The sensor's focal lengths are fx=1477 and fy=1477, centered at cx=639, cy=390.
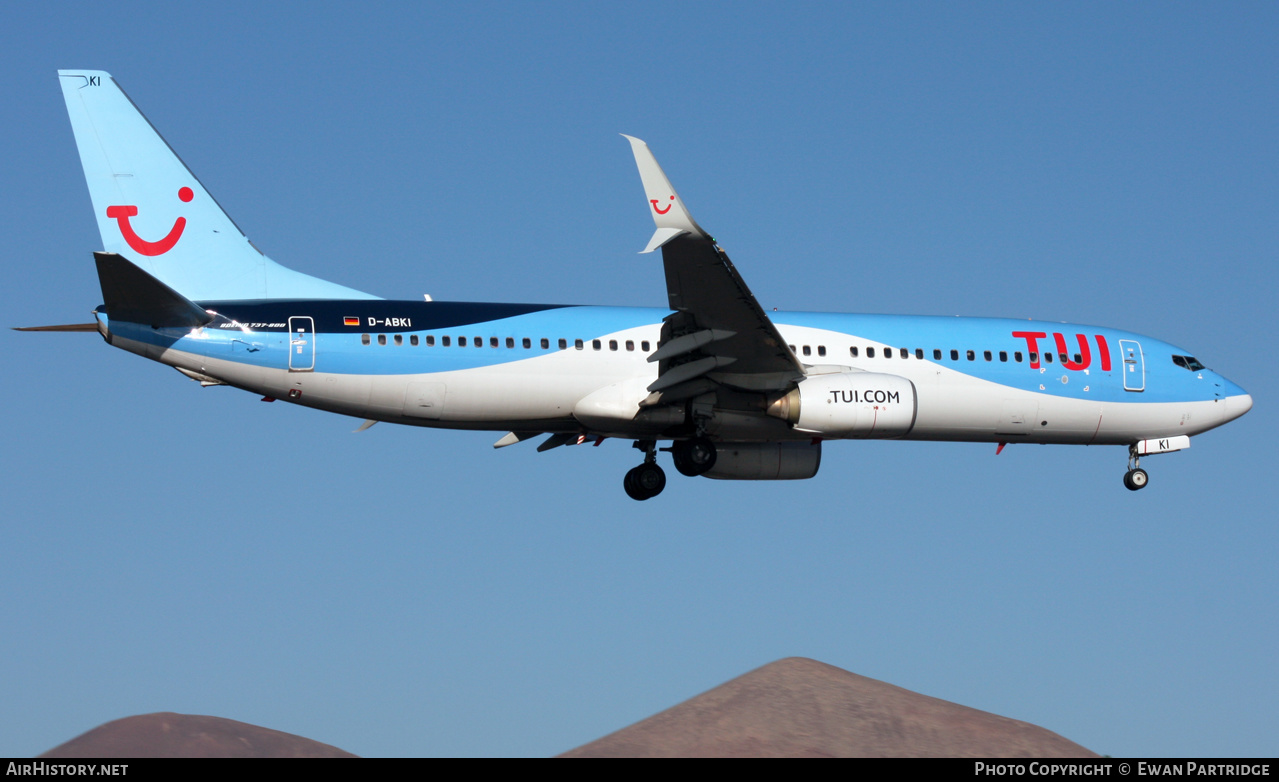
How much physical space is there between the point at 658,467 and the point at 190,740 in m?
68.8

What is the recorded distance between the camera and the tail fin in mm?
27703

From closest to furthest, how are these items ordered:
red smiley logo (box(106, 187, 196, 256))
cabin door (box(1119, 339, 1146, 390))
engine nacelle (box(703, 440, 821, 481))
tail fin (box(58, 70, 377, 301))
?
tail fin (box(58, 70, 377, 301)) → red smiley logo (box(106, 187, 196, 256)) → engine nacelle (box(703, 440, 821, 481)) → cabin door (box(1119, 339, 1146, 390))

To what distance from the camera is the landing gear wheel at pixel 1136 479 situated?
32094mm

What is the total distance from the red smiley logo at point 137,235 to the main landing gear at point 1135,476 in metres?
20.4

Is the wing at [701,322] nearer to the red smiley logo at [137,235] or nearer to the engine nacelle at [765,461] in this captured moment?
the engine nacelle at [765,461]

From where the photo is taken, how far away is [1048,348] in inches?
1232

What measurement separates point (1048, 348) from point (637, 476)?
9.15m

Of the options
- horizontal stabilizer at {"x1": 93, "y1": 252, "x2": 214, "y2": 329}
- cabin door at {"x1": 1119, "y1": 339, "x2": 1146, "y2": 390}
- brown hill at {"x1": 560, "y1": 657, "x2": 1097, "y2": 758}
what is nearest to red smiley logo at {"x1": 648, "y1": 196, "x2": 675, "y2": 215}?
horizontal stabilizer at {"x1": 93, "y1": 252, "x2": 214, "y2": 329}

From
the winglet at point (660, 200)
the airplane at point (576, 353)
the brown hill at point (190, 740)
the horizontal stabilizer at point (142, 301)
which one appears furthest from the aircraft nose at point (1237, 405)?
the brown hill at point (190, 740)

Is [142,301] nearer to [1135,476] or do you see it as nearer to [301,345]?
[301,345]

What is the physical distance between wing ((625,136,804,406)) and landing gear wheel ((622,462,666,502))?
2.52 m

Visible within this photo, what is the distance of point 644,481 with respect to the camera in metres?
30.3

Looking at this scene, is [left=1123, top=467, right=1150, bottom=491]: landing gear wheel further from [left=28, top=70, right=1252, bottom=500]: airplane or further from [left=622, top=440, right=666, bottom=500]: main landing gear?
[left=622, top=440, right=666, bottom=500]: main landing gear
